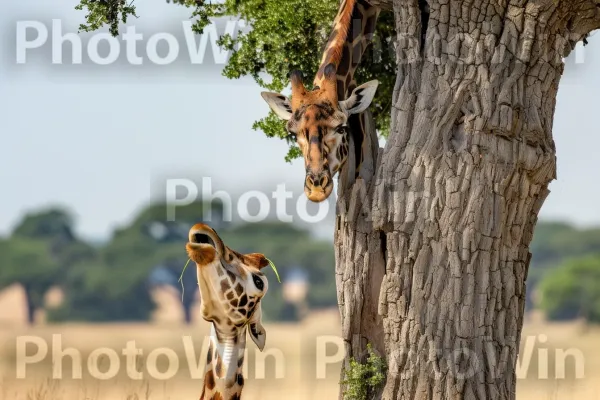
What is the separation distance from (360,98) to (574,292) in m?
33.8

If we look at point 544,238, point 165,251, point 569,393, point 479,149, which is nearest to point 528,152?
point 479,149

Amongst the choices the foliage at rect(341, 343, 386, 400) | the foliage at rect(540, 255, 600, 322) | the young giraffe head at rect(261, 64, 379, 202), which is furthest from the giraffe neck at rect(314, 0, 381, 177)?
the foliage at rect(540, 255, 600, 322)

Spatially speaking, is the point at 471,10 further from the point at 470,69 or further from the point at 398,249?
the point at 398,249

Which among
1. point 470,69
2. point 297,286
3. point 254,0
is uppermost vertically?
point 254,0

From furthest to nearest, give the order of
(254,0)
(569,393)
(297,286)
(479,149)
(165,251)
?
(297,286) → (165,251) → (569,393) → (254,0) → (479,149)

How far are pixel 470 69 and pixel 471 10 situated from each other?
52 cm

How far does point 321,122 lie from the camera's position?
10.8 meters

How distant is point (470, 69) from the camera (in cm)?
1109

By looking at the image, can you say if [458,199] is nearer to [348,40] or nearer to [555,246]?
[348,40]

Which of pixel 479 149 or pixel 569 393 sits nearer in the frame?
pixel 479 149

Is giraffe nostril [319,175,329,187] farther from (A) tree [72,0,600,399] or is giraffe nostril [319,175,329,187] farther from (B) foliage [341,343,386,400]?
(B) foliage [341,343,386,400]

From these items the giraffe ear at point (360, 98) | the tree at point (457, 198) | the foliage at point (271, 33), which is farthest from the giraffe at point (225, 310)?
the foliage at point (271, 33)

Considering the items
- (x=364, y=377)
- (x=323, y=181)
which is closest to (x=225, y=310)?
(x=323, y=181)

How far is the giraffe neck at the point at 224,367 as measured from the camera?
9258 mm
